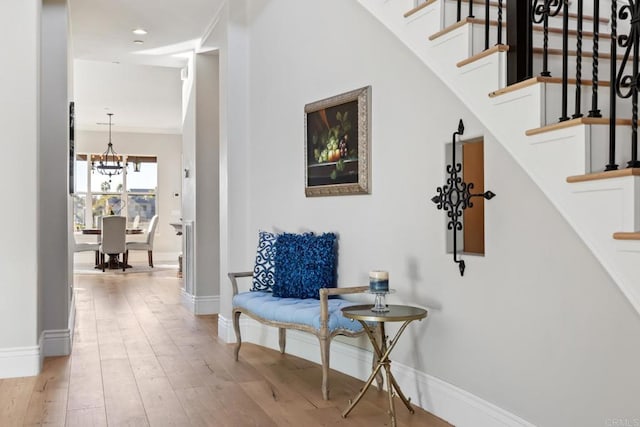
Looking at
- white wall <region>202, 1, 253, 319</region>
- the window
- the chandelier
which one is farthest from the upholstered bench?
A: the window

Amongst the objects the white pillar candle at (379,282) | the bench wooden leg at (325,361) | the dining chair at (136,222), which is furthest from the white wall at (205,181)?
the dining chair at (136,222)

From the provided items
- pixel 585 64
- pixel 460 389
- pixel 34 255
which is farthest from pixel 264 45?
pixel 460 389

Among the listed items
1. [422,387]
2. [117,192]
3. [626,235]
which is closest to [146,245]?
[117,192]

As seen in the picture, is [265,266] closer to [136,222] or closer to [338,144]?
[338,144]

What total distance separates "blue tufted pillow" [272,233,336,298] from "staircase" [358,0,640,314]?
5.11ft

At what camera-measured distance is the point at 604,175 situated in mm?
2076

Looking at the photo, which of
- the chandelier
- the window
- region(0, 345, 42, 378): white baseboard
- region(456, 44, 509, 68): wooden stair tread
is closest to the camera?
region(456, 44, 509, 68): wooden stair tread

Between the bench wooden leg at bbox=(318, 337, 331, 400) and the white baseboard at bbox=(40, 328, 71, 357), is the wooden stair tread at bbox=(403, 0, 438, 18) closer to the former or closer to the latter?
the bench wooden leg at bbox=(318, 337, 331, 400)

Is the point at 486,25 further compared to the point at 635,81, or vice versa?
the point at 486,25

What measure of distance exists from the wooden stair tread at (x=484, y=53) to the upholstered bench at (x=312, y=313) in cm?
143

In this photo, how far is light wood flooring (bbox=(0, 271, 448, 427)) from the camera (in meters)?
3.19

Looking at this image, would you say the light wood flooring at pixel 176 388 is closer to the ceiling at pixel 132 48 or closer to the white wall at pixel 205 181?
the white wall at pixel 205 181

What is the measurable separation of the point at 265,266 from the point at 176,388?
1145mm

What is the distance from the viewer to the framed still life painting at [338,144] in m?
3.86
